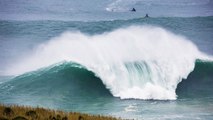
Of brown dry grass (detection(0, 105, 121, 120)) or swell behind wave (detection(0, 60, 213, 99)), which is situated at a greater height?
swell behind wave (detection(0, 60, 213, 99))

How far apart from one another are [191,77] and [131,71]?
69 cm

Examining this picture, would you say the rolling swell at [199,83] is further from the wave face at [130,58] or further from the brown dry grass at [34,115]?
the brown dry grass at [34,115]

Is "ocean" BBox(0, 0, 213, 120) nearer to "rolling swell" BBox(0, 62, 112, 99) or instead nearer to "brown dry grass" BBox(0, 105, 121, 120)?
"rolling swell" BBox(0, 62, 112, 99)

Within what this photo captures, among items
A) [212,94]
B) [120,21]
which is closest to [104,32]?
[120,21]

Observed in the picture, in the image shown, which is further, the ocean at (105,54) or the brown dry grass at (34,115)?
the ocean at (105,54)

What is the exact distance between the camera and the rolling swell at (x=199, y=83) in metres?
5.01

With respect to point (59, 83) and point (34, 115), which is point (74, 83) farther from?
point (34, 115)

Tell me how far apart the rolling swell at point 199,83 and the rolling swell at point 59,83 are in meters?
0.83

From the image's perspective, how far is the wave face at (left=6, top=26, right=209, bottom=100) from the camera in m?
4.98

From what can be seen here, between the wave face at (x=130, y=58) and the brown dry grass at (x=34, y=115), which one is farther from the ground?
the wave face at (x=130, y=58)

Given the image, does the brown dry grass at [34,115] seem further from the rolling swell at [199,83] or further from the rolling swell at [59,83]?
the rolling swell at [199,83]

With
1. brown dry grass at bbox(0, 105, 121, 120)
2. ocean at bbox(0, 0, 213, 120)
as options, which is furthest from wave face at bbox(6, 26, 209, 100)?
brown dry grass at bbox(0, 105, 121, 120)

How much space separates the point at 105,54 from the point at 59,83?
1.96 ft

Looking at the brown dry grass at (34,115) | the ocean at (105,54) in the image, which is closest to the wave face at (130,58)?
the ocean at (105,54)
